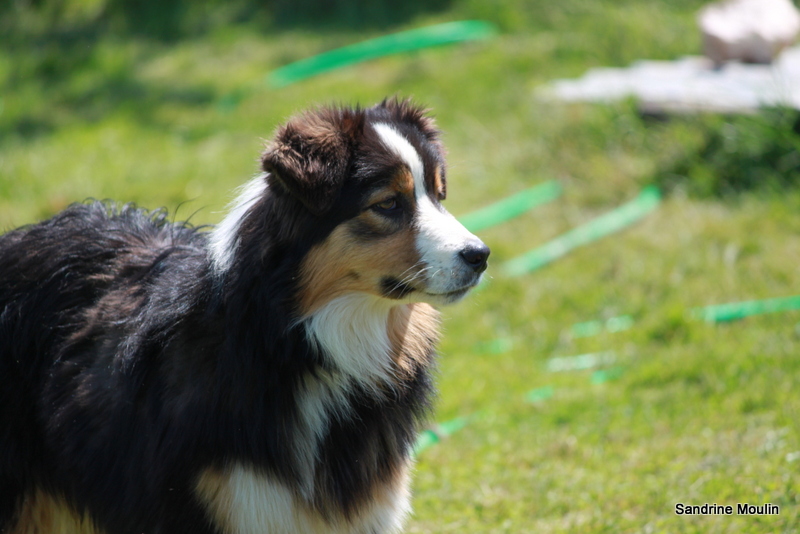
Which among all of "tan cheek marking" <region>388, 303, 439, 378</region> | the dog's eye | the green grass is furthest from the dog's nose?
the green grass

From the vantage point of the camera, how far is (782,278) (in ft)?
22.8

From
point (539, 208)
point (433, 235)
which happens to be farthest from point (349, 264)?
point (539, 208)

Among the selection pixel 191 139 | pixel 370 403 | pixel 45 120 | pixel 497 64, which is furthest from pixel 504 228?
pixel 45 120

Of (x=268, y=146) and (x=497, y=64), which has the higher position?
(x=268, y=146)

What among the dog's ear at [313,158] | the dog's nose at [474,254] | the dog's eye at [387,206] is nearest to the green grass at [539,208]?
the dog's ear at [313,158]

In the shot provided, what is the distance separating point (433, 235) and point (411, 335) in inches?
20.7

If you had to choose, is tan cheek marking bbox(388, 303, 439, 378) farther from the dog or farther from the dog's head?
the dog's head

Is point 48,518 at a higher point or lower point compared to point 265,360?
lower

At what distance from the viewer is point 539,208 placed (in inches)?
346

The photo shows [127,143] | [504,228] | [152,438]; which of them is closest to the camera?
[152,438]

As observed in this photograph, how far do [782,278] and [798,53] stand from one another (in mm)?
3989

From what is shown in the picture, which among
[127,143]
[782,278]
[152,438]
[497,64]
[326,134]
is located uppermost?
[326,134]

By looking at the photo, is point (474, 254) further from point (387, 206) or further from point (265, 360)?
point (265, 360)

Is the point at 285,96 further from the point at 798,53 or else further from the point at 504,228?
the point at 798,53
